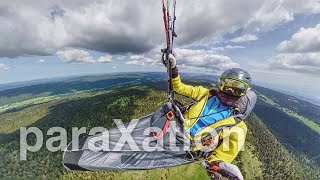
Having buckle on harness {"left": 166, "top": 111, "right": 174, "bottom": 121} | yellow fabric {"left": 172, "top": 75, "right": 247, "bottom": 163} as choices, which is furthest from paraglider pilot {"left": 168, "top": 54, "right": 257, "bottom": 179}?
buckle on harness {"left": 166, "top": 111, "right": 174, "bottom": 121}

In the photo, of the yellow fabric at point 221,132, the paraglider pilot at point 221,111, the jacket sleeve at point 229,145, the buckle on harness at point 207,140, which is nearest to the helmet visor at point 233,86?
the paraglider pilot at point 221,111

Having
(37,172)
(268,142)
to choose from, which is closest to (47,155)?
(37,172)

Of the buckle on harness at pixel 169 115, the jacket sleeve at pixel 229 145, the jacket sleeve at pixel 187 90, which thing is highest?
the jacket sleeve at pixel 187 90

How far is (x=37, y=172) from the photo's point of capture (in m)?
142

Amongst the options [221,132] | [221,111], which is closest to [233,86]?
[221,111]

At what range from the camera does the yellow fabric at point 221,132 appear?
622 cm

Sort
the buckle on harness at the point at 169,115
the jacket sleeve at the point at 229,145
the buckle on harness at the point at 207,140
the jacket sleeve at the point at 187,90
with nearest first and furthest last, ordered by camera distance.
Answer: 1. the jacket sleeve at the point at 229,145
2. the buckle on harness at the point at 207,140
3. the buckle on harness at the point at 169,115
4. the jacket sleeve at the point at 187,90

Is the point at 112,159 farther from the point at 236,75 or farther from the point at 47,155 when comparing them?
the point at 47,155

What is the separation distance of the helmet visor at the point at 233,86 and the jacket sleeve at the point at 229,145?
0.76 meters

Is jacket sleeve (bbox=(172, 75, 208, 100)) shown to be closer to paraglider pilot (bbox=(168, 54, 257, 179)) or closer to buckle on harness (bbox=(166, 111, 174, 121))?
paraglider pilot (bbox=(168, 54, 257, 179))

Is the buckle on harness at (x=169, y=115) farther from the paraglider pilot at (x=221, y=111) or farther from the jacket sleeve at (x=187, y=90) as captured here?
the jacket sleeve at (x=187, y=90)

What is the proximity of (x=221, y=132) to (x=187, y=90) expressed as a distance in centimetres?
135

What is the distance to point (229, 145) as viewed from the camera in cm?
631

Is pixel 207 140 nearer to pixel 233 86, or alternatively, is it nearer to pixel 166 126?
pixel 166 126
